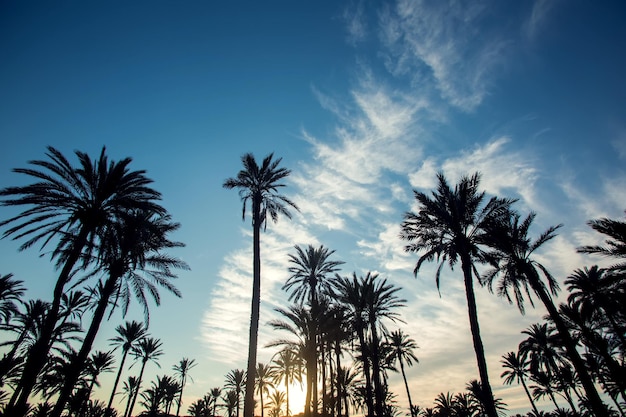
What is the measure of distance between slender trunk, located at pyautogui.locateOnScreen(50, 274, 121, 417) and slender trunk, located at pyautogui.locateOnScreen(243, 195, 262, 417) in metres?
9.35

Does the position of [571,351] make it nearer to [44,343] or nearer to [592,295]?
[592,295]

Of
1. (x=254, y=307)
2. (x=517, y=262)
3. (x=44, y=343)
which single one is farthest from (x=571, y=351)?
(x=44, y=343)

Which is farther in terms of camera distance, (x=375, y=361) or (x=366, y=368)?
(x=366, y=368)

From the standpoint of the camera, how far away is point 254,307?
17.5 meters

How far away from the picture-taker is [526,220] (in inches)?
824

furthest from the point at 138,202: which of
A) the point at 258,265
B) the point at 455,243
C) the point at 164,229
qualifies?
the point at 455,243

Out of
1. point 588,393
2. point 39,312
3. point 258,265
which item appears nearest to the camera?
point 588,393

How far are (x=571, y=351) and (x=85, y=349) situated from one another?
1137 inches

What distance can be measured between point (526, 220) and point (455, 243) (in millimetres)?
6475

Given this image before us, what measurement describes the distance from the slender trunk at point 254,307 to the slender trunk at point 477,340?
11.4 meters

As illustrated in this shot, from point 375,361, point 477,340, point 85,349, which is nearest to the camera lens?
Answer: point 477,340

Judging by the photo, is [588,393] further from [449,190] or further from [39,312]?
[39,312]

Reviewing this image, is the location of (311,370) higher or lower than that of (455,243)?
lower

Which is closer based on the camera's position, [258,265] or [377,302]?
[258,265]
